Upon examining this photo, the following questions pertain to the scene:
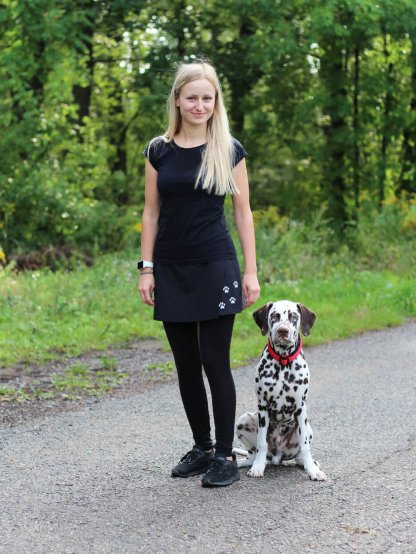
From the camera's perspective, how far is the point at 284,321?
508 centimetres

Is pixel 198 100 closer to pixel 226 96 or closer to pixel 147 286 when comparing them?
pixel 147 286

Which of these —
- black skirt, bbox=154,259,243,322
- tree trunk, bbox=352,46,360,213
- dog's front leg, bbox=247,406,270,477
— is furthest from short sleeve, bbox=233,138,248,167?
tree trunk, bbox=352,46,360,213

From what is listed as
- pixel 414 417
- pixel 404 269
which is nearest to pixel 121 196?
pixel 404 269

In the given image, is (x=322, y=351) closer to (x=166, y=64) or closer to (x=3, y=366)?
(x=3, y=366)

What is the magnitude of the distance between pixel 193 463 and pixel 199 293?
39.2 inches

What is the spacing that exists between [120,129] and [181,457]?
21.8 m

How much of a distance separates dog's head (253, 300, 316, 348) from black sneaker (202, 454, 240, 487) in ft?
2.33

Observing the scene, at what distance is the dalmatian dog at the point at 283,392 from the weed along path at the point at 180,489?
0.40 ft

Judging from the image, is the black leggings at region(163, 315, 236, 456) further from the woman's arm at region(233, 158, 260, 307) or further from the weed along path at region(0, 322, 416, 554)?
the weed along path at region(0, 322, 416, 554)

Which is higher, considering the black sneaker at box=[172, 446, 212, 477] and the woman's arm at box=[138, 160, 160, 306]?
the woman's arm at box=[138, 160, 160, 306]

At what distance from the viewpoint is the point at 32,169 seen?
17047mm

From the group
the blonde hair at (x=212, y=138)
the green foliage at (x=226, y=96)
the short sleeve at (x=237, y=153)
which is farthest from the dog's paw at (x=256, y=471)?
the green foliage at (x=226, y=96)

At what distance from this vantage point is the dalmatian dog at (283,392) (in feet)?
16.7

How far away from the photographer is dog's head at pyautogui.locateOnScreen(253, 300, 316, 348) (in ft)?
16.4
